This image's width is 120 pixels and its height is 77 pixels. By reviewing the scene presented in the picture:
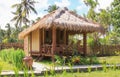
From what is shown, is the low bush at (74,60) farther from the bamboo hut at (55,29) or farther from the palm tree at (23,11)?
the palm tree at (23,11)

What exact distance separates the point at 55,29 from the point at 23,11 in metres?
25.1

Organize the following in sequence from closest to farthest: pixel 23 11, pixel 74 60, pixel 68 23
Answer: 1. pixel 74 60
2. pixel 68 23
3. pixel 23 11

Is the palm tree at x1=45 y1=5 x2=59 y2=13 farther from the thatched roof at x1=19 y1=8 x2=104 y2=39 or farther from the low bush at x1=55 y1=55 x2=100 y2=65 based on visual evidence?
the low bush at x1=55 y1=55 x2=100 y2=65

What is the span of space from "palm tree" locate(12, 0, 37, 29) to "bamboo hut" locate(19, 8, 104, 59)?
1945 centimetres

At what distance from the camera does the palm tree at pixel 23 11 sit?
134ft

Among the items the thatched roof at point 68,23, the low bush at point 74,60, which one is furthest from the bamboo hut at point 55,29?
the low bush at point 74,60

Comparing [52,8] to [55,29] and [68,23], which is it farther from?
[68,23]

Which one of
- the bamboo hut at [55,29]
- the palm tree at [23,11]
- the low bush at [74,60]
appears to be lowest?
the low bush at [74,60]

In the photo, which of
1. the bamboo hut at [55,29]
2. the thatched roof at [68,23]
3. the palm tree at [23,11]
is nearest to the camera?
the thatched roof at [68,23]

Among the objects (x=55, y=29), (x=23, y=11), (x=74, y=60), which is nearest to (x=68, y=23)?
(x=55, y=29)

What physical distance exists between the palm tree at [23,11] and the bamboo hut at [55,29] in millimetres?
19449

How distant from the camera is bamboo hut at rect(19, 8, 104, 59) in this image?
15.8 m

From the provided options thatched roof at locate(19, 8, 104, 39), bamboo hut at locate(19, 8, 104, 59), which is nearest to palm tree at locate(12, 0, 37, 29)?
bamboo hut at locate(19, 8, 104, 59)

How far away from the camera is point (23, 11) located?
4097 centimetres
